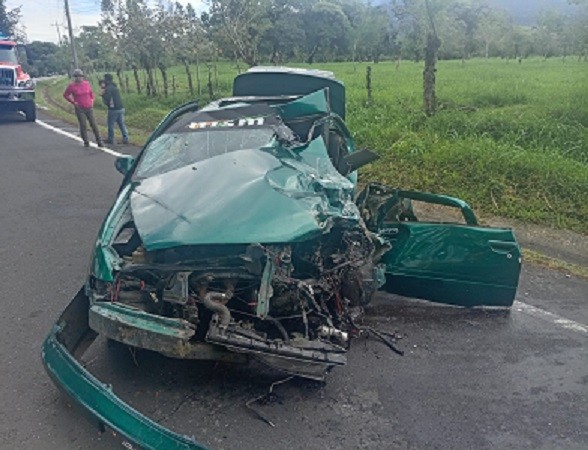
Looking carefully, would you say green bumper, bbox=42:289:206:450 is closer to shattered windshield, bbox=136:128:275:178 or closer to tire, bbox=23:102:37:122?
shattered windshield, bbox=136:128:275:178

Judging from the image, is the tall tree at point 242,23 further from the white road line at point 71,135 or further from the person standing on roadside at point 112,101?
the white road line at point 71,135

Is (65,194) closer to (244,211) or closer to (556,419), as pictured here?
(244,211)

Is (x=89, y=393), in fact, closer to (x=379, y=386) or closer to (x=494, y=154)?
(x=379, y=386)

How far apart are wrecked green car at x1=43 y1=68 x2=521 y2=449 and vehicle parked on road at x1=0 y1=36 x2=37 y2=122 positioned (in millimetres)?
15340

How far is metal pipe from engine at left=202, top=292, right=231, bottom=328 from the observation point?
3.09 metres

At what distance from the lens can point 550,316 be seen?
4402 millimetres

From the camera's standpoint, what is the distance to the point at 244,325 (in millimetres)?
3182

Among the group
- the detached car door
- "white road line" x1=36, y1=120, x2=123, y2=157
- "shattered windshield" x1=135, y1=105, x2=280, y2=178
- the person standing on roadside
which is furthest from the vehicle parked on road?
the detached car door

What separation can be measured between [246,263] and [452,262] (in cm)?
191

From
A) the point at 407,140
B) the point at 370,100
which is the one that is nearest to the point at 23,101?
the point at 370,100

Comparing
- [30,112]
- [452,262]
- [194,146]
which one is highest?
[194,146]

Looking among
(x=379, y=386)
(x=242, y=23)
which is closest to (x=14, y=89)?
(x=242, y=23)

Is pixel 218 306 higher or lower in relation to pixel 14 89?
lower

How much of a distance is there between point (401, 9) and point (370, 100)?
2.94 meters
